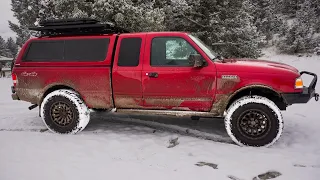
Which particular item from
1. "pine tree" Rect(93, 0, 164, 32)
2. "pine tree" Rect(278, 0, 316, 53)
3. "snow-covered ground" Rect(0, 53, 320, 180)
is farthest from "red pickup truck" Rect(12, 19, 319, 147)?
"pine tree" Rect(278, 0, 316, 53)

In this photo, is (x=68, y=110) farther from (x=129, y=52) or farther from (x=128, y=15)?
(x=128, y=15)

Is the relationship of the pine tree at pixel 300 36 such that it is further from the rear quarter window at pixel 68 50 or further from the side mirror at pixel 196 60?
the rear quarter window at pixel 68 50

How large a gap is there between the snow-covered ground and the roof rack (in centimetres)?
215

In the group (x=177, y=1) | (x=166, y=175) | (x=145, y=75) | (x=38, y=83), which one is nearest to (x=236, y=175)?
(x=166, y=175)

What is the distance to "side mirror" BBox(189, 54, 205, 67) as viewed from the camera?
16.9 feet

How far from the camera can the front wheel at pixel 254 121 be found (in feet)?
16.8

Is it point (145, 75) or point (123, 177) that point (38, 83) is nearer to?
point (145, 75)

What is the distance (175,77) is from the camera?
17.9ft

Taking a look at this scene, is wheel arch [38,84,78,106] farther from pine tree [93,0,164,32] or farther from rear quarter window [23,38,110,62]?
pine tree [93,0,164,32]

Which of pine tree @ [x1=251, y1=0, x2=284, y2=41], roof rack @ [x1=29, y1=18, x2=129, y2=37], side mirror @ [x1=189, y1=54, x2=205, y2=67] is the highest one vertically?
pine tree @ [x1=251, y1=0, x2=284, y2=41]

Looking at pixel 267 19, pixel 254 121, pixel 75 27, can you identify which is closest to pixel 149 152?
pixel 254 121

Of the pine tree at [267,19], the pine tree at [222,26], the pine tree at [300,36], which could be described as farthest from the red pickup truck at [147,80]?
the pine tree at [267,19]

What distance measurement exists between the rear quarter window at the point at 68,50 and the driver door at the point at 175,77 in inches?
40.8

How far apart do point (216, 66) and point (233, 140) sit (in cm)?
139
